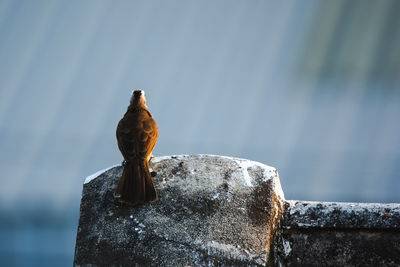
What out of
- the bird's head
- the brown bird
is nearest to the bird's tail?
the brown bird

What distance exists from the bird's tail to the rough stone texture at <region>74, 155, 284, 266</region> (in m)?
0.04

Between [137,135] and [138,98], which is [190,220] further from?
[138,98]

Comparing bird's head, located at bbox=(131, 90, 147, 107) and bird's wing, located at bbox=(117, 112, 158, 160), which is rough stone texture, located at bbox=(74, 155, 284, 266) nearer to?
bird's wing, located at bbox=(117, 112, 158, 160)

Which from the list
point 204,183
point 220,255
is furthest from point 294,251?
point 204,183

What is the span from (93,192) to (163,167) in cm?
35

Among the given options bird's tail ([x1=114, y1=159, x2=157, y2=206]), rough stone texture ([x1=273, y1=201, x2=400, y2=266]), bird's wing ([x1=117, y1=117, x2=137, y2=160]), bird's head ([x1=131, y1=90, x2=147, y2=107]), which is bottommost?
rough stone texture ([x1=273, y1=201, x2=400, y2=266])

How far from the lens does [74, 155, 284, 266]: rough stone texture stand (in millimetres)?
1713

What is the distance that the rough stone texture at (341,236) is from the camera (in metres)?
1.67

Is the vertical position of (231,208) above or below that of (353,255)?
above

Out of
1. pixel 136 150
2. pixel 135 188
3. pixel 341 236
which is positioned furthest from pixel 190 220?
pixel 136 150

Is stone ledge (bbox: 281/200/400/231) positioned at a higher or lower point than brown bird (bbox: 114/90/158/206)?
lower

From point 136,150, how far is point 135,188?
850mm

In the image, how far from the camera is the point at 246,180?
6.41 feet

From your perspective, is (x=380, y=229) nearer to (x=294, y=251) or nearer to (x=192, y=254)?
(x=294, y=251)
